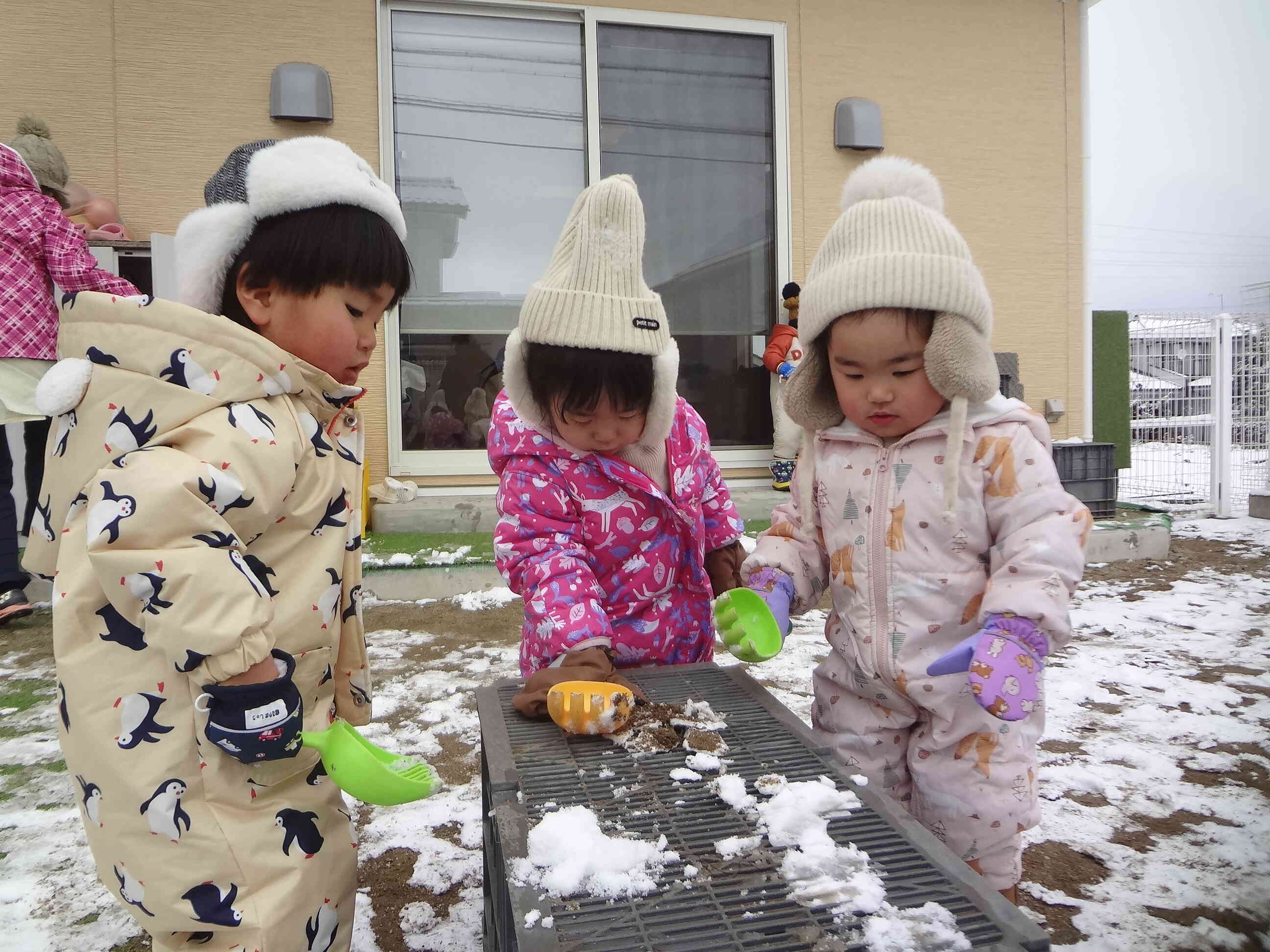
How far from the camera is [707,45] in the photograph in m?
4.97

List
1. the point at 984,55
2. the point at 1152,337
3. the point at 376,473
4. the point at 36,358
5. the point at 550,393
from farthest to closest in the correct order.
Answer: the point at 1152,337 → the point at 984,55 → the point at 376,473 → the point at 36,358 → the point at 550,393

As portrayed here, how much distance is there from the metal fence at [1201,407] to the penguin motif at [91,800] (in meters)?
7.40

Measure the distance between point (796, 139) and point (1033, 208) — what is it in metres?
1.74

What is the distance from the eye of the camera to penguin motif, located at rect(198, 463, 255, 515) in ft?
3.10

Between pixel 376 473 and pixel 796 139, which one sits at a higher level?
pixel 796 139

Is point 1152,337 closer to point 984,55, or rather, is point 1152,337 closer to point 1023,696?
point 984,55

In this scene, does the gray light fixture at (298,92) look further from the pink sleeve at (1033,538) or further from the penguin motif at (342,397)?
the pink sleeve at (1033,538)

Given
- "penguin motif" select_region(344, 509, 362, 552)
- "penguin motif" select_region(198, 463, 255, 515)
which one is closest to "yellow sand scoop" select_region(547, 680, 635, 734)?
"penguin motif" select_region(344, 509, 362, 552)

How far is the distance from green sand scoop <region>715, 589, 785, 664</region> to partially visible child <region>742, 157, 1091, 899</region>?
5 cm

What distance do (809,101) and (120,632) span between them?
505 cm

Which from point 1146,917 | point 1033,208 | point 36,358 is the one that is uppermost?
point 1033,208

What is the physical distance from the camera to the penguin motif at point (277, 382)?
108 cm

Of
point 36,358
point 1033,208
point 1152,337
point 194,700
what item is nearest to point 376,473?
point 36,358

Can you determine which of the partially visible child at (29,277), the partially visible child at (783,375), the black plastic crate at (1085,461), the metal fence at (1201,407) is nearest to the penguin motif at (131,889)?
the partially visible child at (29,277)
